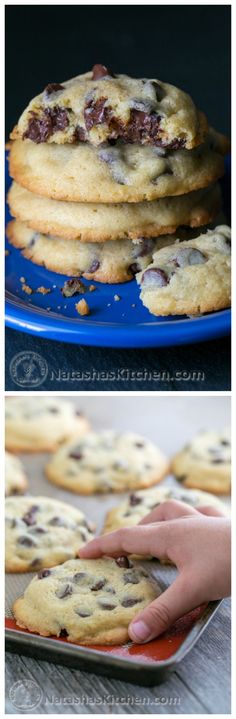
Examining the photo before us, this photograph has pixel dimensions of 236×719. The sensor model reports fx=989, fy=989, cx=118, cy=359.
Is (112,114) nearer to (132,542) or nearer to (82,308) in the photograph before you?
(82,308)

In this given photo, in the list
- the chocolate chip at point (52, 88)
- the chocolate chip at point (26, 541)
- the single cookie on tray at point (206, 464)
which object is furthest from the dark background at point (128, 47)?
the chocolate chip at point (26, 541)

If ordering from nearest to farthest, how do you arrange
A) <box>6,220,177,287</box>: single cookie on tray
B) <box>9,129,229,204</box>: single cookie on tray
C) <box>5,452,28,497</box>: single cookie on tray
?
<box>9,129,229,204</box>: single cookie on tray < <box>6,220,177,287</box>: single cookie on tray < <box>5,452,28,497</box>: single cookie on tray

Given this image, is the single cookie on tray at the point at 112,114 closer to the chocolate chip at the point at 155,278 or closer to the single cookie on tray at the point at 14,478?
the chocolate chip at the point at 155,278

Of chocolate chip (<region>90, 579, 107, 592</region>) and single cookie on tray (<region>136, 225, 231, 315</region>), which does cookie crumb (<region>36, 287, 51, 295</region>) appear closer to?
single cookie on tray (<region>136, 225, 231, 315</region>)

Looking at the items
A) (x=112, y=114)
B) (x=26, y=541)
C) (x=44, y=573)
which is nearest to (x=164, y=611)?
(x=44, y=573)

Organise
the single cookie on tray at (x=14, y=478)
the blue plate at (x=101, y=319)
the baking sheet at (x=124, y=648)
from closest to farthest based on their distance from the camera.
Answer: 1. the baking sheet at (x=124, y=648)
2. the blue plate at (x=101, y=319)
3. the single cookie on tray at (x=14, y=478)

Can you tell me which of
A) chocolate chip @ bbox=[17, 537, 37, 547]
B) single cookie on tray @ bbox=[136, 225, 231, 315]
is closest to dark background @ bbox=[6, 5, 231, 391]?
single cookie on tray @ bbox=[136, 225, 231, 315]
